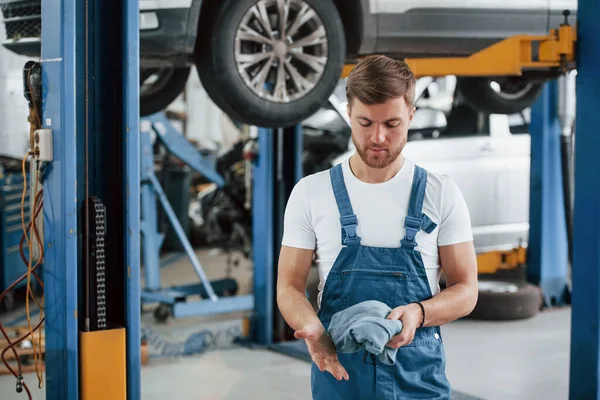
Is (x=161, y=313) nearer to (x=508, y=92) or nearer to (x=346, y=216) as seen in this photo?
(x=508, y=92)

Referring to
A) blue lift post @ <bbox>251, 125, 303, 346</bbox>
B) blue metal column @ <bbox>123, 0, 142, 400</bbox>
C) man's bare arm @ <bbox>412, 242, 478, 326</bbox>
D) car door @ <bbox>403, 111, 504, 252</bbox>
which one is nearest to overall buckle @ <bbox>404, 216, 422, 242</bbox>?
man's bare arm @ <bbox>412, 242, 478, 326</bbox>

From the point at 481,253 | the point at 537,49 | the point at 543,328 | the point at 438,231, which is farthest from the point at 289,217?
the point at 481,253

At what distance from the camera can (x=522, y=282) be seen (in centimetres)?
705

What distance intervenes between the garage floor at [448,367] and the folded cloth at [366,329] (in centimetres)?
279

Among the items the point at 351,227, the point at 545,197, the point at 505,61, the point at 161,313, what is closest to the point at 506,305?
the point at 545,197

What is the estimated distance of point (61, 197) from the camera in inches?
117

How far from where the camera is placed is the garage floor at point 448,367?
472cm

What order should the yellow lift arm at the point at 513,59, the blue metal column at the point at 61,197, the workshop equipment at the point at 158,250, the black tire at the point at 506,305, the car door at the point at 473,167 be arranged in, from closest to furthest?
the blue metal column at the point at 61,197
the yellow lift arm at the point at 513,59
the workshop equipment at the point at 158,250
the black tire at the point at 506,305
the car door at the point at 473,167

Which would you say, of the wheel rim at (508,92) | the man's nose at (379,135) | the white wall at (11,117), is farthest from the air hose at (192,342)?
the man's nose at (379,135)

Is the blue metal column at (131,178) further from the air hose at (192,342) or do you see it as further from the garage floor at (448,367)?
the air hose at (192,342)

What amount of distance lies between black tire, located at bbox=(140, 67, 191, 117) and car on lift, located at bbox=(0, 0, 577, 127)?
3.45ft

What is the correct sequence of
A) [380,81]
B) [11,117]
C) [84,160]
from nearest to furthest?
[380,81] → [84,160] → [11,117]

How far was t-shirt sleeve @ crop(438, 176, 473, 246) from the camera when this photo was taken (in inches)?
80.1

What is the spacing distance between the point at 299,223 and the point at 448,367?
11.4ft
